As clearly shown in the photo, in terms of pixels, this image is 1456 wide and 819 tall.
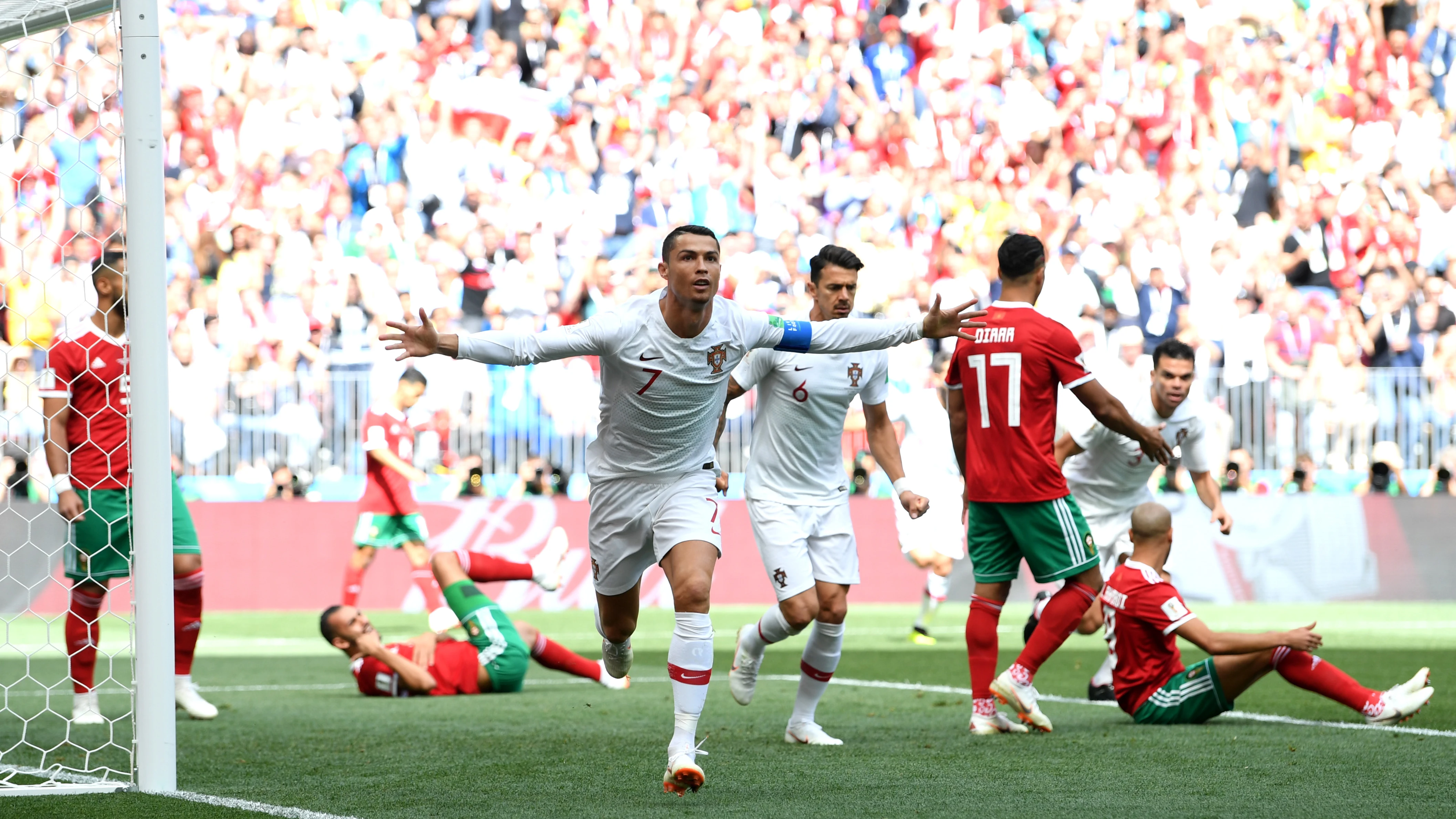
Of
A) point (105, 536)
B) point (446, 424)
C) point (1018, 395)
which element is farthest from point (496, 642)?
point (446, 424)

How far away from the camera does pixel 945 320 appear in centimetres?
575

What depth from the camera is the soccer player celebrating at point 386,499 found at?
1259cm

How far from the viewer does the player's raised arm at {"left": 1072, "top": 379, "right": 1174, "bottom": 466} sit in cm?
689

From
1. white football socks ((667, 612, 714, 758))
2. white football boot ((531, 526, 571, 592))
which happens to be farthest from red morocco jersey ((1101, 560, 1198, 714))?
white football boot ((531, 526, 571, 592))

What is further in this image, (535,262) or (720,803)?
(535,262)

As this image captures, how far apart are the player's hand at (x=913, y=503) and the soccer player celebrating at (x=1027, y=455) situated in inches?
12.5

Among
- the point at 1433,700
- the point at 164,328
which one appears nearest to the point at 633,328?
the point at 164,328

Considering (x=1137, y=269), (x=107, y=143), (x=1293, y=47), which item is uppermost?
(x=1293, y=47)

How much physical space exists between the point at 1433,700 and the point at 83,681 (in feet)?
21.7

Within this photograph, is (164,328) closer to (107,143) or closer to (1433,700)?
(1433,700)

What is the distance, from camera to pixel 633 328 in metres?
5.66

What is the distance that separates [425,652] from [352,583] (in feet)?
12.0

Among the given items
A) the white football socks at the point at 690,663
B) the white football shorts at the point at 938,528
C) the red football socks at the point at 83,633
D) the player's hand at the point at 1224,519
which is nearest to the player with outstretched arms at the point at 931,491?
the white football shorts at the point at 938,528

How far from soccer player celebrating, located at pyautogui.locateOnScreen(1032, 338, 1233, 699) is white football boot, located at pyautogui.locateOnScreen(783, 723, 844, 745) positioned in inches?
72.7
